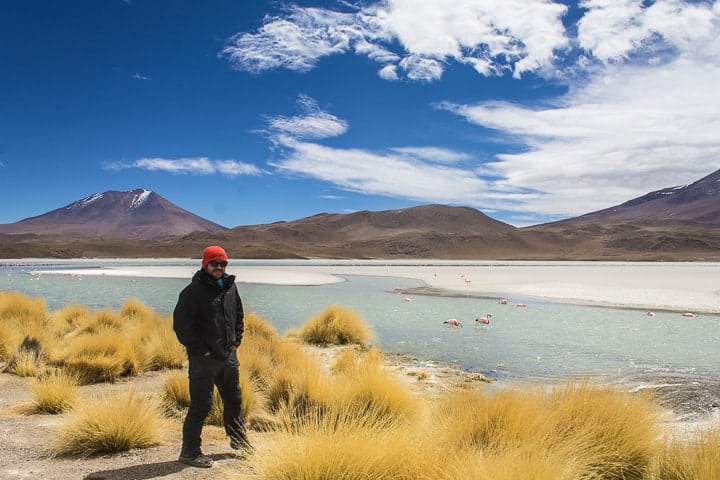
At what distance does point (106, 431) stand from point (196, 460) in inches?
34.5

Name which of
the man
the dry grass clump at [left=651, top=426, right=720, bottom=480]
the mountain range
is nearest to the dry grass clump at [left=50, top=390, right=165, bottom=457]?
the man

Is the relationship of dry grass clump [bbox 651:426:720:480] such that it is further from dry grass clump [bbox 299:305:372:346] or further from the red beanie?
dry grass clump [bbox 299:305:372:346]

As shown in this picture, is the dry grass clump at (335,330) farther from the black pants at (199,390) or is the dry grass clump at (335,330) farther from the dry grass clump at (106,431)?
the black pants at (199,390)

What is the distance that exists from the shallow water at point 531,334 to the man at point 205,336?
3.22 m

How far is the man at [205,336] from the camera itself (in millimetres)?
4117

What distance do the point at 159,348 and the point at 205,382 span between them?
467 centimetres

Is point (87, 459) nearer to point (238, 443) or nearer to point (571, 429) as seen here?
point (238, 443)

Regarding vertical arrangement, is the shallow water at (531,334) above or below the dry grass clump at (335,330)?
below

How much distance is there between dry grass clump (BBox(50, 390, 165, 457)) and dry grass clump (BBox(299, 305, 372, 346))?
6.71m

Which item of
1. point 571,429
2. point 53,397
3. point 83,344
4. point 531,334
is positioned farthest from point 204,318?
point 531,334

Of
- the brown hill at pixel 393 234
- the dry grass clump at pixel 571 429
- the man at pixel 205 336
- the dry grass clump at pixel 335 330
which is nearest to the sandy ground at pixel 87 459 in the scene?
the man at pixel 205 336

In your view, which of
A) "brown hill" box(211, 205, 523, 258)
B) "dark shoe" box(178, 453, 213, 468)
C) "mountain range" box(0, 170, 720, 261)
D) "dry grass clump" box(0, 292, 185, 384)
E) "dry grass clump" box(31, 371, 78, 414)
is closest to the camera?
"dark shoe" box(178, 453, 213, 468)

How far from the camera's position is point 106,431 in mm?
4422

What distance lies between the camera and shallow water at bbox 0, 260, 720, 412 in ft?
29.0
